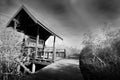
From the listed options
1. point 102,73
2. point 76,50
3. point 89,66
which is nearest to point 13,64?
point 89,66

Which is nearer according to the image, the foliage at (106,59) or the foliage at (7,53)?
the foliage at (106,59)

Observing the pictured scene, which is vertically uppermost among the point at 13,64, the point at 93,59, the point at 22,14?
the point at 22,14

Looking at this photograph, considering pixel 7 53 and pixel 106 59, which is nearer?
pixel 106 59

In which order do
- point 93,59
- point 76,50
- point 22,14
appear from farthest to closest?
1. point 76,50
2. point 22,14
3. point 93,59

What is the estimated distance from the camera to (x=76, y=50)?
31.7m

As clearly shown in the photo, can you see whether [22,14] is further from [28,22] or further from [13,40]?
[13,40]

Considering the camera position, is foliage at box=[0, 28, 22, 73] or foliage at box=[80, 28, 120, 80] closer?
Answer: foliage at box=[80, 28, 120, 80]

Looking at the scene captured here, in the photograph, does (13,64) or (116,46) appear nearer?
(116,46)

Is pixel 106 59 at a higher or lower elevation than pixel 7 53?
lower

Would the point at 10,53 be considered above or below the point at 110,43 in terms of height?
below

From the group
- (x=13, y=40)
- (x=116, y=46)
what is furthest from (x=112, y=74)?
(x=13, y=40)

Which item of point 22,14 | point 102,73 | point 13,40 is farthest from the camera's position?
point 22,14

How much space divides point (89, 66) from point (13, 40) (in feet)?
19.4

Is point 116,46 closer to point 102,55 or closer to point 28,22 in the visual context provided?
point 102,55
